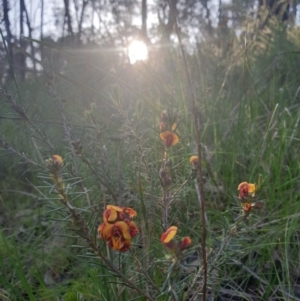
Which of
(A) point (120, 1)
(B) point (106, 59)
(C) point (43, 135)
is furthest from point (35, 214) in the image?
(A) point (120, 1)

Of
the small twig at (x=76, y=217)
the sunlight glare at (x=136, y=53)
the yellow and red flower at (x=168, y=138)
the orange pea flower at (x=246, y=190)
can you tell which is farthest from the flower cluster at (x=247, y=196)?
the sunlight glare at (x=136, y=53)

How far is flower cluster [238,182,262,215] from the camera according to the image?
71cm

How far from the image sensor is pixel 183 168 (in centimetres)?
132

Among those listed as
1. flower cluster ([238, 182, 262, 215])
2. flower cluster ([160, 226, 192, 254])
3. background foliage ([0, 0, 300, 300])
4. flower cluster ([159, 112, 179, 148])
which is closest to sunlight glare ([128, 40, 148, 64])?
background foliage ([0, 0, 300, 300])

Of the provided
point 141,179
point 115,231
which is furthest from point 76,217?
point 141,179

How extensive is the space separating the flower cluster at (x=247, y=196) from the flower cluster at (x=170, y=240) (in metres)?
0.18

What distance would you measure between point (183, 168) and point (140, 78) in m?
1.16

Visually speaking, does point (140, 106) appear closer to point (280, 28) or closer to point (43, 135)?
point (43, 135)

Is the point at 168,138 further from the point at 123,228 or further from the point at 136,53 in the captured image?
the point at 136,53

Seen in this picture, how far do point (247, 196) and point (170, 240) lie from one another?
0.20m

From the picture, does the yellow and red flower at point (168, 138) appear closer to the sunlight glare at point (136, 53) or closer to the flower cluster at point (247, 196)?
the flower cluster at point (247, 196)

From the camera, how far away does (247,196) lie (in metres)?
0.72

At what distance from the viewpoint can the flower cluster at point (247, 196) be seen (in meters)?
0.71

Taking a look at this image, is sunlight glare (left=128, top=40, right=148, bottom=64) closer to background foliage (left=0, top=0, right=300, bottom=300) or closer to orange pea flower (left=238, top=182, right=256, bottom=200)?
background foliage (left=0, top=0, right=300, bottom=300)
